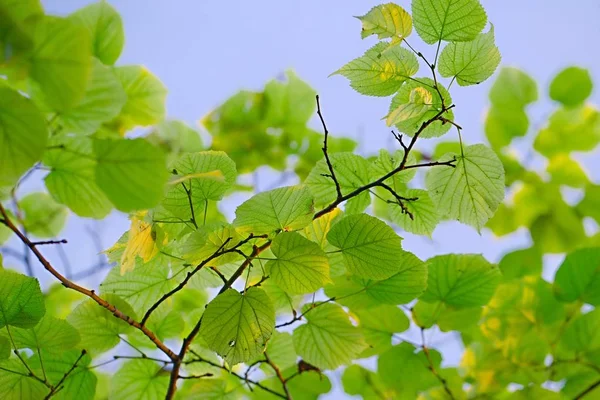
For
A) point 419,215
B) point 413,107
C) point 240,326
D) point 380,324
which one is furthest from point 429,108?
point 380,324

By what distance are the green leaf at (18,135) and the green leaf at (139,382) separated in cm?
40

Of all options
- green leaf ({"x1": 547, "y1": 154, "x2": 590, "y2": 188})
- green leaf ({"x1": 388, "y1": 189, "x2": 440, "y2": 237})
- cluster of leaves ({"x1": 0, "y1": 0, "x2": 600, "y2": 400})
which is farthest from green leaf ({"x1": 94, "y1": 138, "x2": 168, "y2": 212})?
green leaf ({"x1": 547, "y1": 154, "x2": 590, "y2": 188})

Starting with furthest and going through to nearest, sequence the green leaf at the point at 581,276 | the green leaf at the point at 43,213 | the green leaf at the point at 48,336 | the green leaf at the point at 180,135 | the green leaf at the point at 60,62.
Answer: the green leaf at the point at 180,135, the green leaf at the point at 43,213, the green leaf at the point at 581,276, the green leaf at the point at 48,336, the green leaf at the point at 60,62

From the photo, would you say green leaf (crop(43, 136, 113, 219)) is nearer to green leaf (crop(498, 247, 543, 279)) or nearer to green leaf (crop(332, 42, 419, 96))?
green leaf (crop(332, 42, 419, 96))

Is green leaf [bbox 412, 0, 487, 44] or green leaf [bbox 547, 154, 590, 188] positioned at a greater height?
green leaf [bbox 547, 154, 590, 188]

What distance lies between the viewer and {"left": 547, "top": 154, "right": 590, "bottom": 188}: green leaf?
1383mm

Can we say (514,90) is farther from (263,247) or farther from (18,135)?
(18,135)

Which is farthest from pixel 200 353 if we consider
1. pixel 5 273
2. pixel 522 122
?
pixel 522 122

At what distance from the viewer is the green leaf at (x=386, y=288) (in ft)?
2.06

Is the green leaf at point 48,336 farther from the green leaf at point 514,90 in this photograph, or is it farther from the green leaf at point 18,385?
the green leaf at point 514,90

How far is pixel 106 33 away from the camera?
91cm

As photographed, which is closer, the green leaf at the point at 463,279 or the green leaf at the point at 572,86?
the green leaf at the point at 463,279

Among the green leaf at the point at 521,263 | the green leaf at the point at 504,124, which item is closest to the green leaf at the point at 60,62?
the green leaf at the point at 521,263

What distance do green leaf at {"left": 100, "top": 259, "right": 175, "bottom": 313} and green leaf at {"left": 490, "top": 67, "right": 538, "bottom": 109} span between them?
1018mm
